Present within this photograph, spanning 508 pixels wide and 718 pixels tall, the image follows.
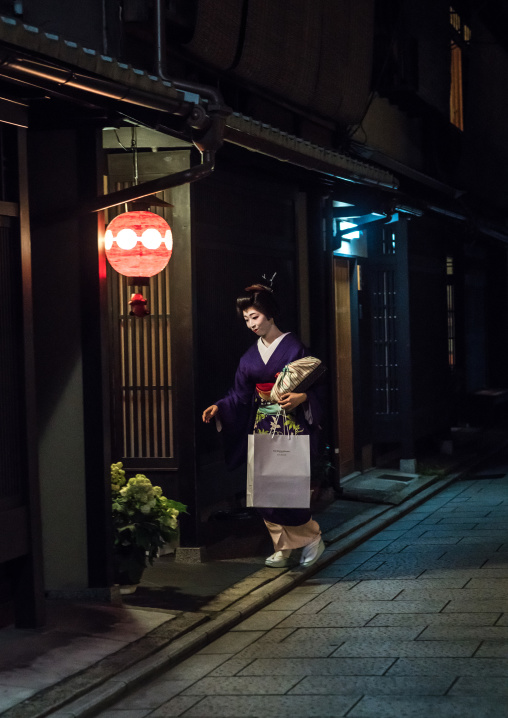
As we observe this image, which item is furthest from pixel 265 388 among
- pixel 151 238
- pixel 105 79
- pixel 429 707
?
pixel 429 707

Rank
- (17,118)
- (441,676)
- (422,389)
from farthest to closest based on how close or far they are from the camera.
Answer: (422,389) → (17,118) → (441,676)

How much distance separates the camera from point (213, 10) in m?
11.9

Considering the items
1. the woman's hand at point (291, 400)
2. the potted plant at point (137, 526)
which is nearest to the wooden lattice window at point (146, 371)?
the woman's hand at point (291, 400)

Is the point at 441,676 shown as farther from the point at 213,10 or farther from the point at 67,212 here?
the point at 213,10

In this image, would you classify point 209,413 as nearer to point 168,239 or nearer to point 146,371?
point 146,371

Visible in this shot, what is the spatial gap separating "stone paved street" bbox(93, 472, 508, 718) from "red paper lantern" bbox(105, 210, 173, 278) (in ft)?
10.7

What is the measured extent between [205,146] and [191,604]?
3849mm

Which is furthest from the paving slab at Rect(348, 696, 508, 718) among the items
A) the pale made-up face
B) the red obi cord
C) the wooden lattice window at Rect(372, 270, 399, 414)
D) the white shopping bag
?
the wooden lattice window at Rect(372, 270, 399, 414)

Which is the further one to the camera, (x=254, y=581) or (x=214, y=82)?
(x=214, y=82)

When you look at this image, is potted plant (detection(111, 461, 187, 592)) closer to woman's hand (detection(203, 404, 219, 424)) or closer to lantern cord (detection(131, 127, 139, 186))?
woman's hand (detection(203, 404, 219, 424))

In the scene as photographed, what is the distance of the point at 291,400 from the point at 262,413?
0.46m

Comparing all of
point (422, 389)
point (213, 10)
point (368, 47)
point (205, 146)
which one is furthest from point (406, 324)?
point (205, 146)

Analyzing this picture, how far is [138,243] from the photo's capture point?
1069 cm

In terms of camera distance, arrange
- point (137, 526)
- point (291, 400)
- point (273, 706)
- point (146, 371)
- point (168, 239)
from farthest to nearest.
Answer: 1. point (146, 371)
2. point (291, 400)
3. point (168, 239)
4. point (137, 526)
5. point (273, 706)
